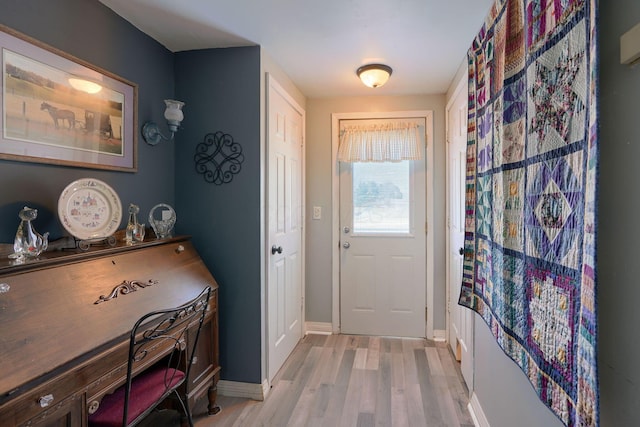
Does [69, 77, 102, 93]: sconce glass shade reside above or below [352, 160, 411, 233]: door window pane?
above

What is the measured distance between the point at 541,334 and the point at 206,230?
1.97m

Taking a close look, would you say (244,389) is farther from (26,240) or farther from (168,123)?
(168,123)

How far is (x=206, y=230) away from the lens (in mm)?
2377

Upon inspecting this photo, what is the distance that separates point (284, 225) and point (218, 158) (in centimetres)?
76

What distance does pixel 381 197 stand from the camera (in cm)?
338

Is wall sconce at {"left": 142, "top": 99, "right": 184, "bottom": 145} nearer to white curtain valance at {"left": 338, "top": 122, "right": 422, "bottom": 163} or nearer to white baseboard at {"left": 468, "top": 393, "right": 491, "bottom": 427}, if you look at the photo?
white curtain valance at {"left": 338, "top": 122, "right": 422, "bottom": 163}

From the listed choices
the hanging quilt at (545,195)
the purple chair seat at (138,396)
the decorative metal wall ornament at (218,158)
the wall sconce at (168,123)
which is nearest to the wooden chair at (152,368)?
the purple chair seat at (138,396)

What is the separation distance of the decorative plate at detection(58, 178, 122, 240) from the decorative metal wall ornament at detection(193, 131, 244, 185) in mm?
689

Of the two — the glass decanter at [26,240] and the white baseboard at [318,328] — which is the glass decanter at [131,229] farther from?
the white baseboard at [318,328]

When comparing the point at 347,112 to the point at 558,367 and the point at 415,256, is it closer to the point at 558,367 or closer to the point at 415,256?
the point at 415,256

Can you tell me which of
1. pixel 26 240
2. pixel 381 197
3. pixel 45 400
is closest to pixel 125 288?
pixel 26 240

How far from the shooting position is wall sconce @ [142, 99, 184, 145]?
6.95 ft

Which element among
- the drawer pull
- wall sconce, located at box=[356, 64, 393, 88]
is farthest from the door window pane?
the drawer pull

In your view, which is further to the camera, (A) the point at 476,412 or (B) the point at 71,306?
(A) the point at 476,412
